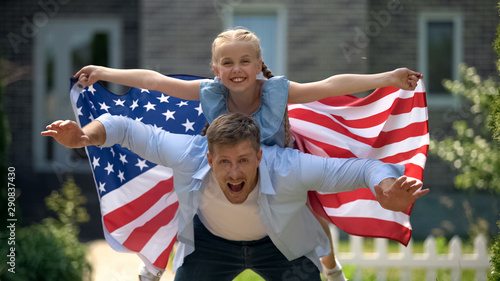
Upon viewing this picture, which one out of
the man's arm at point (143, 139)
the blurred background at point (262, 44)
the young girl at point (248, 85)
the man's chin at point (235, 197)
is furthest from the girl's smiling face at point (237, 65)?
the blurred background at point (262, 44)

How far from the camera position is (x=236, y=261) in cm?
338

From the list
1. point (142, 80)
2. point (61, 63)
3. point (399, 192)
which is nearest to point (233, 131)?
point (142, 80)

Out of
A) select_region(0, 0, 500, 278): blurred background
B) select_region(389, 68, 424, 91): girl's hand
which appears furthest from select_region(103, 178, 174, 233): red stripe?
select_region(0, 0, 500, 278): blurred background

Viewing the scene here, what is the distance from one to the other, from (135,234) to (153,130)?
0.84 metres

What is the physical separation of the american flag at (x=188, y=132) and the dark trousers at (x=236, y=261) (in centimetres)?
39

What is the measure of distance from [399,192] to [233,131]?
2.81ft

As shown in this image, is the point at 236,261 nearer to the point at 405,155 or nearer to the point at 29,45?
A: the point at 405,155

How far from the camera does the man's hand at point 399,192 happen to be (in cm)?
261

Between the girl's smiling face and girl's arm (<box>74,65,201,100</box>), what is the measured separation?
0.84ft

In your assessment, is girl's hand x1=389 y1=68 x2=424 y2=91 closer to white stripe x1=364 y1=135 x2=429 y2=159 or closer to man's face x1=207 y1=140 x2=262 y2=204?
white stripe x1=364 y1=135 x2=429 y2=159

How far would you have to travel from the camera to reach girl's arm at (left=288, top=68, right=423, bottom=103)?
3180 millimetres

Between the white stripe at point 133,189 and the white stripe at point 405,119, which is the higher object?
the white stripe at point 405,119

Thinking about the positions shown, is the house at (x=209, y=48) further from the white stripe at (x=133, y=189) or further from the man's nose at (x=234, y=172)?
the man's nose at (x=234, y=172)

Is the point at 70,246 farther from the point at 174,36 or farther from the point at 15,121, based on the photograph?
the point at 15,121
